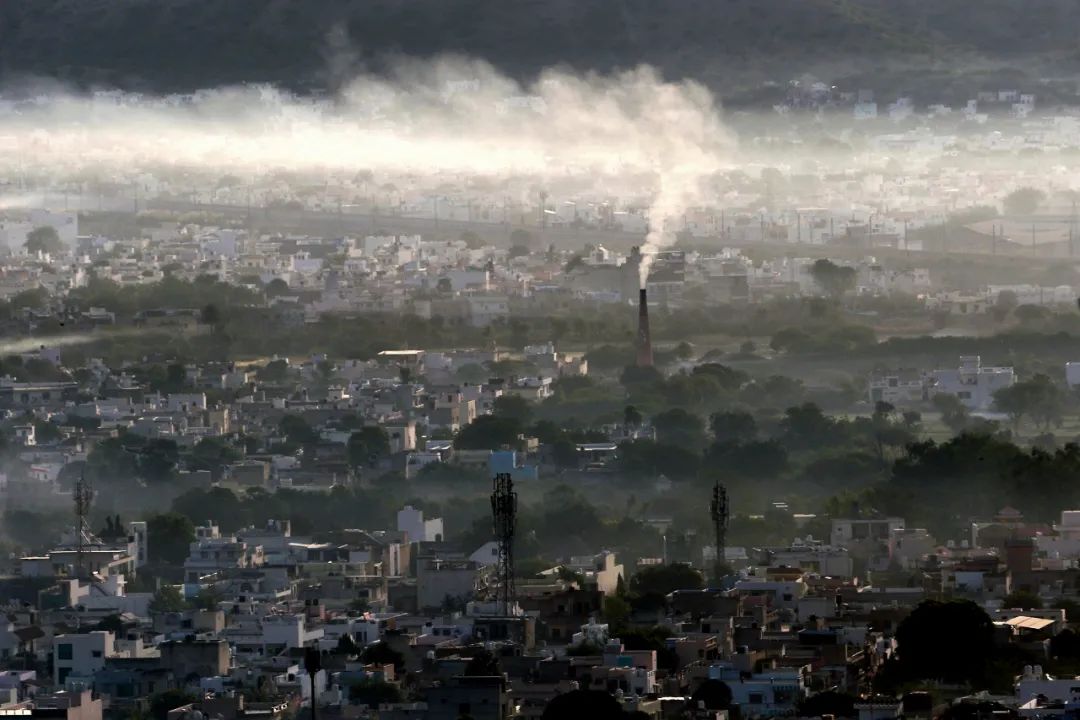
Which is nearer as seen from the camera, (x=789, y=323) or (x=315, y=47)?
(x=789, y=323)

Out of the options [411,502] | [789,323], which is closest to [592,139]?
[789,323]

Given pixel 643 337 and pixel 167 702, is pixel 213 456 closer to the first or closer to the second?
pixel 643 337

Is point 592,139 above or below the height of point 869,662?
above

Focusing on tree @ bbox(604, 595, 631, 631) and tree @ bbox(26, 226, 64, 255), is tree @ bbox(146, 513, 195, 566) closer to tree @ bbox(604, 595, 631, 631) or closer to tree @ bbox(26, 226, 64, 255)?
tree @ bbox(604, 595, 631, 631)

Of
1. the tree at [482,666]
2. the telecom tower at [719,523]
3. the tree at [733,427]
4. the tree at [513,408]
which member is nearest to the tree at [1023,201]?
the tree at [513,408]

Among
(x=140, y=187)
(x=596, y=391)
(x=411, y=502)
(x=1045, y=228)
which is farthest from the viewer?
(x=140, y=187)

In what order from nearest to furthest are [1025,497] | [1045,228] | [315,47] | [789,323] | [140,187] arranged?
[1025,497] < [789,323] < [1045,228] < [140,187] < [315,47]

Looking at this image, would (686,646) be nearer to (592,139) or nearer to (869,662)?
(869,662)

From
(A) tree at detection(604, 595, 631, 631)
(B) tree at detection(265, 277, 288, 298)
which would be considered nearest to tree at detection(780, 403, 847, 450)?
(A) tree at detection(604, 595, 631, 631)

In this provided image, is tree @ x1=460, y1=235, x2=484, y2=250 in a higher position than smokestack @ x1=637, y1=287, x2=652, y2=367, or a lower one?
higher
